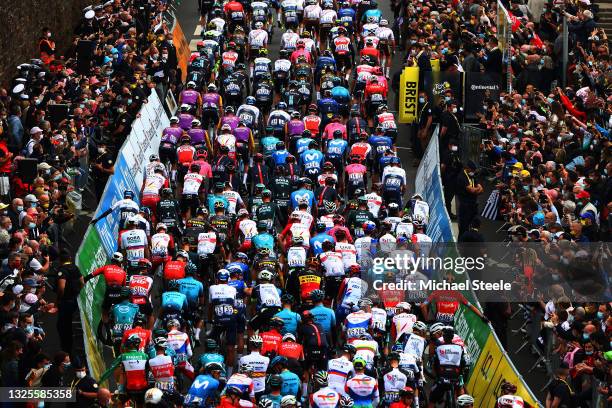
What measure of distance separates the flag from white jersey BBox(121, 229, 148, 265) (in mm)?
7957

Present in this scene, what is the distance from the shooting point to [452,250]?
30.4m

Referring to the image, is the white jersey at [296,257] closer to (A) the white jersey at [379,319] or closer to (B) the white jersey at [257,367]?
(A) the white jersey at [379,319]

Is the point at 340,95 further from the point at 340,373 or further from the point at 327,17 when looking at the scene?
the point at 340,373

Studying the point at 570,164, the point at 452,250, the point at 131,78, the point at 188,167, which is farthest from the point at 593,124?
the point at 131,78

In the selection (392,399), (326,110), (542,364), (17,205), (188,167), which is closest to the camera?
(392,399)

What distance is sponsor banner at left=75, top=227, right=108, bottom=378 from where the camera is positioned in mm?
27423

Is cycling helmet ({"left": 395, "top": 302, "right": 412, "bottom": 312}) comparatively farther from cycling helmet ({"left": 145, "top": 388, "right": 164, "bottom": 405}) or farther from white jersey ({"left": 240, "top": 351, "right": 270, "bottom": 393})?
cycling helmet ({"left": 145, "top": 388, "right": 164, "bottom": 405})

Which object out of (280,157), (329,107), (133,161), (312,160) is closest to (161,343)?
(133,161)

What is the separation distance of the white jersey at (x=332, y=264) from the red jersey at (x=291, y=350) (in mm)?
3440

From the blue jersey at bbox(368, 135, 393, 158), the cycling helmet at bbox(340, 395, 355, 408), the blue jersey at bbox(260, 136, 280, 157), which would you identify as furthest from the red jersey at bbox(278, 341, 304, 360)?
the blue jersey at bbox(260, 136, 280, 157)

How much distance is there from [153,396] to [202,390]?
1.13m

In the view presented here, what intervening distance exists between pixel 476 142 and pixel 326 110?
11.3 ft

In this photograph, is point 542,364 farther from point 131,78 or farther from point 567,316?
point 131,78

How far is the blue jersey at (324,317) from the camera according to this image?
2836 cm
